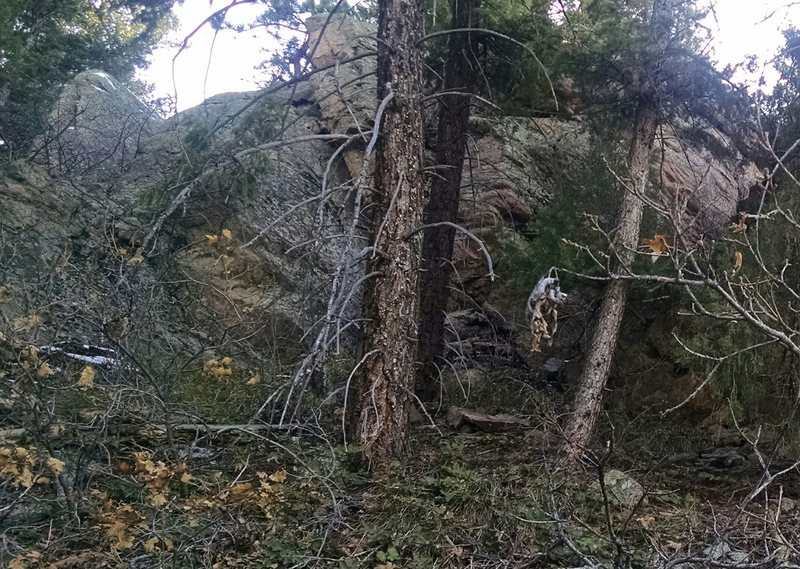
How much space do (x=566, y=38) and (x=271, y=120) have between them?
3.55 m

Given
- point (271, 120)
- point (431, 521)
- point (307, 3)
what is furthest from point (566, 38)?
point (307, 3)

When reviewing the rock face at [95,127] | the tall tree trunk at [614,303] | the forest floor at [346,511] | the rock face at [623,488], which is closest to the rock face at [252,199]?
the rock face at [95,127]

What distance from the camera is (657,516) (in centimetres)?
533

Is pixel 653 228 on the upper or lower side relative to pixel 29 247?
upper

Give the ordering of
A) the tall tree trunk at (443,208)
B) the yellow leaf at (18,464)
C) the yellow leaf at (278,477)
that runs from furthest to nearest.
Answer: the tall tree trunk at (443,208), the yellow leaf at (278,477), the yellow leaf at (18,464)

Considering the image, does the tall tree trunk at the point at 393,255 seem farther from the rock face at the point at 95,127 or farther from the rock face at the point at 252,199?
the rock face at the point at 95,127

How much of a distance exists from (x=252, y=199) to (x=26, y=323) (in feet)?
15.0

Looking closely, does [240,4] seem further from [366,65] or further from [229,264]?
[366,65]

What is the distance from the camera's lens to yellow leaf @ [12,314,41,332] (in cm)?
464

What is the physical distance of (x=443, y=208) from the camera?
26.1 ft

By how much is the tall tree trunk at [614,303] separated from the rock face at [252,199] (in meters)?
0.52

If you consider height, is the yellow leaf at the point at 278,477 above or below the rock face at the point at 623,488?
above

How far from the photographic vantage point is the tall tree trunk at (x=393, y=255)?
17.6 ft

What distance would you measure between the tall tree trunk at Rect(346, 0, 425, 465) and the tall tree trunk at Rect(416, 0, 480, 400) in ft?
7.44
